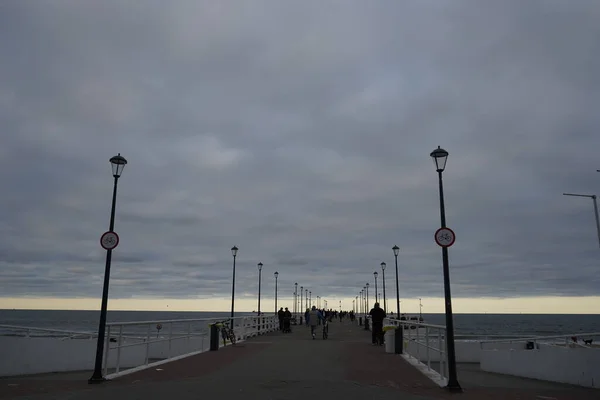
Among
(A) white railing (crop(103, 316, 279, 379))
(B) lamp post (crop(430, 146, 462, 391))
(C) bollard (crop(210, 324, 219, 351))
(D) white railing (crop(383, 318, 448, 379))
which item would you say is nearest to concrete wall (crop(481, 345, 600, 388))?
(D) white railing (crop(383, 318, 448, 379))

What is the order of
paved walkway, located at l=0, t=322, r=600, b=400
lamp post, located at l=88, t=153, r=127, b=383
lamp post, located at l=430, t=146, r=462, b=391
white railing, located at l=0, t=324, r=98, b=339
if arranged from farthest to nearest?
white railing, located at l=0, t=324, r=98, b=339 → lamp post, located at l=88, t=153, r=127, b=383 → lamp post, located at l=430, t=146, r=462, b=391 → paved walkway, located at l=0, t=322, r=600, b=400

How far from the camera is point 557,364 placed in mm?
13773

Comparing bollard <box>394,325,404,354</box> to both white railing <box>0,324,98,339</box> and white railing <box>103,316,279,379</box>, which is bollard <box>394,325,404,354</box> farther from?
white railing <box>0,324,98,339</box>

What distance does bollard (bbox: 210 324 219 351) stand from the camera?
20.7 m

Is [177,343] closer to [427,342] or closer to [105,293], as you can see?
[105,293]

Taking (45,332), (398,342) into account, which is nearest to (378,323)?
(398,342)

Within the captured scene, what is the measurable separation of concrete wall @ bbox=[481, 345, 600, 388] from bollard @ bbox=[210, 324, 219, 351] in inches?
410

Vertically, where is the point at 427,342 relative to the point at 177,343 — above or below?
above

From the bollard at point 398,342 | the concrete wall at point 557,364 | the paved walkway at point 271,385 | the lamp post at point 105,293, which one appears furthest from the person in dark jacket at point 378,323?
the lamp post at point 105,293

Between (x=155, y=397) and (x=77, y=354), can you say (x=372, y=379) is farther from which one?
(x=77, y=354)

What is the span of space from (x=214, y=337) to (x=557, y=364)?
40.3ft

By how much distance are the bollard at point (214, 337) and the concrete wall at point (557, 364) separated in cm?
1043

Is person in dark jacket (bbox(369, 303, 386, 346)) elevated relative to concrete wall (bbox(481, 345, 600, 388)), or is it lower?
elevated

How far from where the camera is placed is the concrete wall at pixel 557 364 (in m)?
12.4
